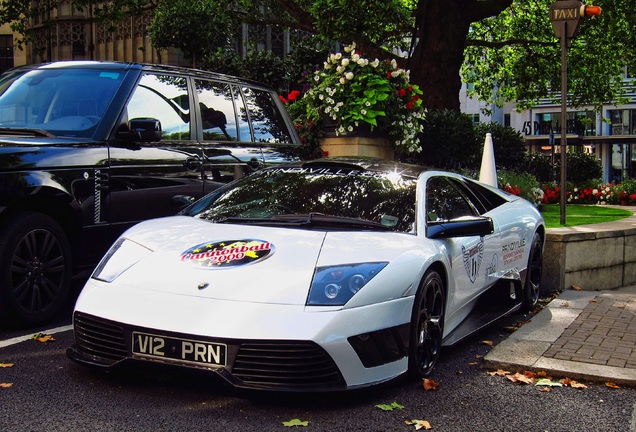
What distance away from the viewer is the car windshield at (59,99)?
661 centimetres

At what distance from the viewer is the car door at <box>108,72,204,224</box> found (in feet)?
21.5

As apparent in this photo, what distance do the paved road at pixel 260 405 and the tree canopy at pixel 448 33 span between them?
1254 centimetres

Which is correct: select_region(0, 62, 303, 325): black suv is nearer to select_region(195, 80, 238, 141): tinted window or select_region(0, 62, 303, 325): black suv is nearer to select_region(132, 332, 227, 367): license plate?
select_region(195, 80, 238, 141): tinted window

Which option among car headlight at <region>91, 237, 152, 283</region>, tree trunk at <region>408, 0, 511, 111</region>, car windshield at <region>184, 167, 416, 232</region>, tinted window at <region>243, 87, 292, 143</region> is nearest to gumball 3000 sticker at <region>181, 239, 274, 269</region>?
car headlight at <region>91, 237, 152, 283</region>

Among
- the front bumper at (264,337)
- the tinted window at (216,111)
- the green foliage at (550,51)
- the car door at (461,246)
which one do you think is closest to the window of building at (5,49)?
the green foliage at (550,51)

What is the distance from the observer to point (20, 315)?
5.79 meters

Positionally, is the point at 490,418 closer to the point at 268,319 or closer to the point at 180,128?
the point at 268,319

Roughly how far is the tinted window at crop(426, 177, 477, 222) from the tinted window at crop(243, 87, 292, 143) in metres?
2.62

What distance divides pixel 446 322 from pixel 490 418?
43.9 inches

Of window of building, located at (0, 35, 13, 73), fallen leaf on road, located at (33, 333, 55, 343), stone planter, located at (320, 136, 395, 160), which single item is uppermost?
window of building, located at (0, 35, 13, 73)

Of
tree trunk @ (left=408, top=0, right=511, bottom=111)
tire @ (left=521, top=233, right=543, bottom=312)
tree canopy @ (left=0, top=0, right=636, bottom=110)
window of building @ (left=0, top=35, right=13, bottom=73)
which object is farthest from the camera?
window of building @ (left=0, top=35, right=13, bottom=73)

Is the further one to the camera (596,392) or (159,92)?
(159,92)

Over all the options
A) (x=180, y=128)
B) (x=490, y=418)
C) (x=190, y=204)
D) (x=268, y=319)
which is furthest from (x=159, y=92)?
(x=490, y=418)

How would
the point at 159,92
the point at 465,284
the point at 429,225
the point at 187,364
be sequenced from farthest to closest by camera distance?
the point at 159,92 < the point at 465,284 < the point at 429,225 < the point at 187,364
